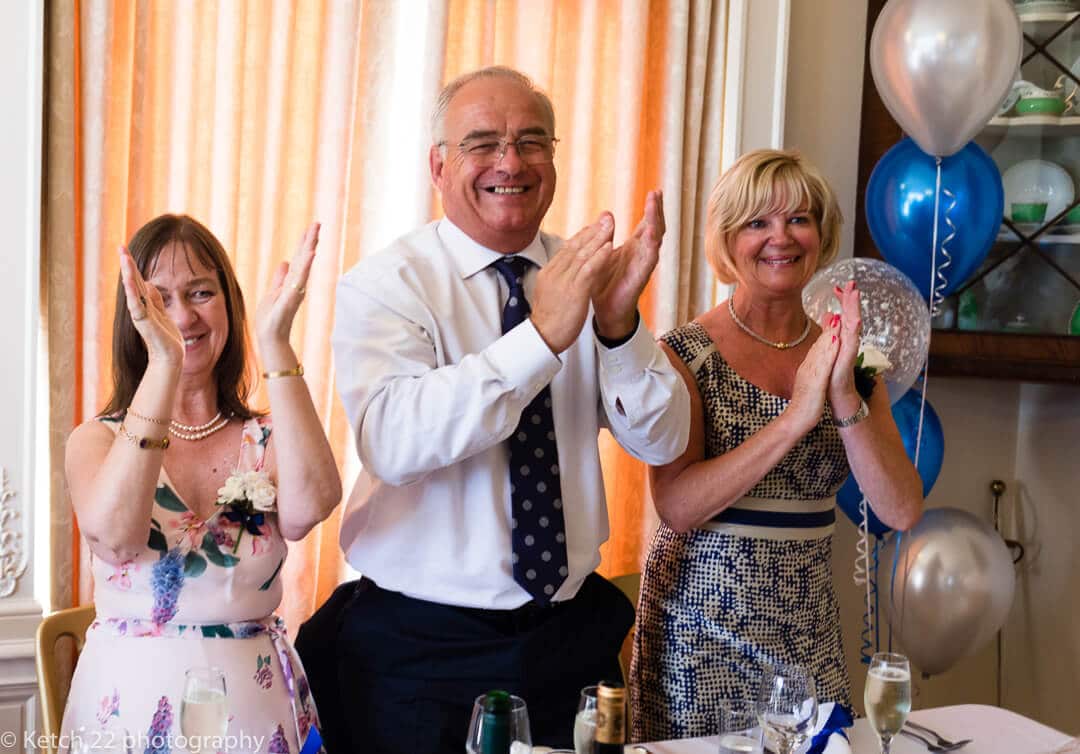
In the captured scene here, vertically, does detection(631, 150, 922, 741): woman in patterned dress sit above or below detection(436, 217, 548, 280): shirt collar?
below

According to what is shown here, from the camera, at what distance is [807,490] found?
2275 mm

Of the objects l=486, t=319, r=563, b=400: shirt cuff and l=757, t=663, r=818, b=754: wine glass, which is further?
l=486, t=319, r=563, b=400: shirt cuff

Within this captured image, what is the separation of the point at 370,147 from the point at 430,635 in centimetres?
136

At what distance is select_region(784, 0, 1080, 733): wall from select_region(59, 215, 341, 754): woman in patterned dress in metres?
2.23

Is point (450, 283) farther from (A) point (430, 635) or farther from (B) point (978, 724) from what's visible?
(B) point (978, 724)

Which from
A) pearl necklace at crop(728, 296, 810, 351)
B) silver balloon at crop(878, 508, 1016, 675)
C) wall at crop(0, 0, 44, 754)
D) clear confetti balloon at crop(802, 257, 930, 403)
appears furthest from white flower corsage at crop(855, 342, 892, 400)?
wall at crop(0, 0, 44, 754)

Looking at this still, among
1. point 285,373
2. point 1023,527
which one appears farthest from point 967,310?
point 285,373

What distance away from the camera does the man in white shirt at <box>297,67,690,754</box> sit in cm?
183

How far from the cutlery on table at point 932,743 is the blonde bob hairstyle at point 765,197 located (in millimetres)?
903

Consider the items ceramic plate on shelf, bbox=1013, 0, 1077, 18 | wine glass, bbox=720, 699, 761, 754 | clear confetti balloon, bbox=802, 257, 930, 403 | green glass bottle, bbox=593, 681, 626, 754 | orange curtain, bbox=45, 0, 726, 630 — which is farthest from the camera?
ceramic plate on shelf, bbox=1013, 0, 1077, 18

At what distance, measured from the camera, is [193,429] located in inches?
81.0

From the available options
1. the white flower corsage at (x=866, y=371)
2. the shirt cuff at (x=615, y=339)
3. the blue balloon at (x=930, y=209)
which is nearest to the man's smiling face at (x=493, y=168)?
the shirt cuff at (x=615, y=339)

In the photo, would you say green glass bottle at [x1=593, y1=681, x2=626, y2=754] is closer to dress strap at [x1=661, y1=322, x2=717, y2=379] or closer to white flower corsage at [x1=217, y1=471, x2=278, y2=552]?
white flower corsage at [x1=217, y1=471, x2=278, y2=552]

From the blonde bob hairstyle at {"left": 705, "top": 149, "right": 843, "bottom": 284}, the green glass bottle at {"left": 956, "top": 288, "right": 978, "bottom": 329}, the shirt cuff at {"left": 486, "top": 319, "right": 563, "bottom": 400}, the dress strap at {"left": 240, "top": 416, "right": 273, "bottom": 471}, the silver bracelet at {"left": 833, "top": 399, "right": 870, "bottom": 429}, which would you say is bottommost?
the dress strap at {"left": 240, "top": 416, "right": 273, "bottom": 471}
